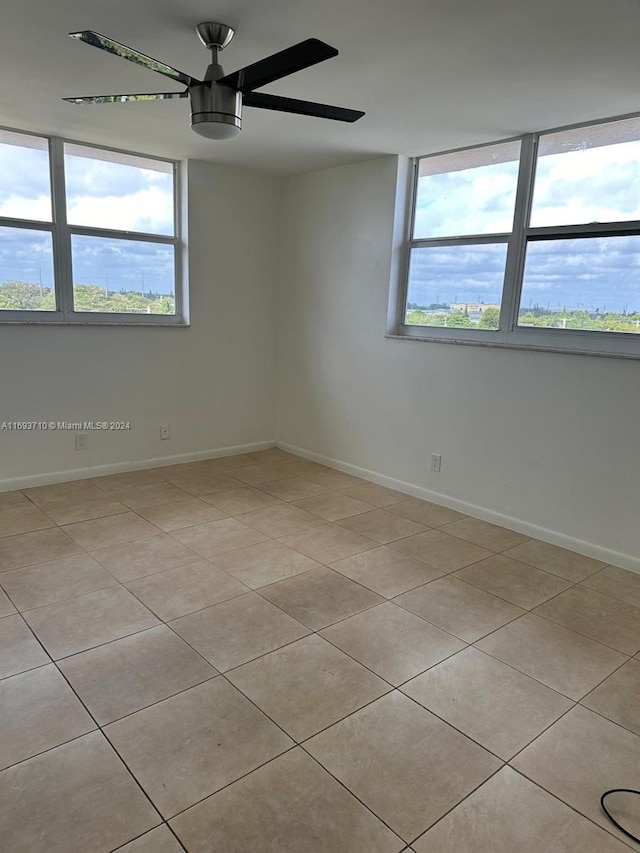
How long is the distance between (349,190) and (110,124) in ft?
5.70

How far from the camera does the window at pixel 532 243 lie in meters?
2.99

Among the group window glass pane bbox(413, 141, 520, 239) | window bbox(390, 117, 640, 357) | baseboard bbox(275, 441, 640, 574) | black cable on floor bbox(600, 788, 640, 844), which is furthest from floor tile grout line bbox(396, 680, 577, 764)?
window glass pane bbox(413, 141, 520, 239)

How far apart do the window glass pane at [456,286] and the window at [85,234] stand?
6.28 ft

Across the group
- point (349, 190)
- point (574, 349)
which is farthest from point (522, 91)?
point (349, 190)

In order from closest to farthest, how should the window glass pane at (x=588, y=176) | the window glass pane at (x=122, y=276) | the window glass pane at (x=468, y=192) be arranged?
the window glass pane at (x=588, y=176), the window glass pane at (x=468, y=192), the window glass pane at (x=122, y=276)

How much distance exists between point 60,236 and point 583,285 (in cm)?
340

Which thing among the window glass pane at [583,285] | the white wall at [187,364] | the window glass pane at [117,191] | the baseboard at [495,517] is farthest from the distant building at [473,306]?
the window glass pane at [117,191]

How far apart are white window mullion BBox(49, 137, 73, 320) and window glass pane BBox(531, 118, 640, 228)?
309cm

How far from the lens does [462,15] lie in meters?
1.99

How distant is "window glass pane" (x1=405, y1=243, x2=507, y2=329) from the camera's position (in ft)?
11.8

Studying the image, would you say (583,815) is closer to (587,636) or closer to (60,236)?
(587,636)

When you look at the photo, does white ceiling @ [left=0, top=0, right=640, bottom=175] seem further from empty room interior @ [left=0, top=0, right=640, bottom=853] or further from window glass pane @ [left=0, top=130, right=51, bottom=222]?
Result: window glass pane @ [left=0, top=130, right=51, bottom=222]

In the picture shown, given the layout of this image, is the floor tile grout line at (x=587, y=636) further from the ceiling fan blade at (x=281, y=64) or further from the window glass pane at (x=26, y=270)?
the window glass pane at (x=26, y=270)

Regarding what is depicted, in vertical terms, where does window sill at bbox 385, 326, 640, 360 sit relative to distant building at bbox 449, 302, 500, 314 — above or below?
below
